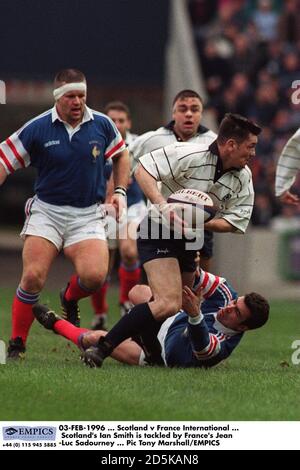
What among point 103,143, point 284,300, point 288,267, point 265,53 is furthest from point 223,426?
point 265,53

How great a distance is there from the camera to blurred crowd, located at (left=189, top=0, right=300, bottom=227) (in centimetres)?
1958

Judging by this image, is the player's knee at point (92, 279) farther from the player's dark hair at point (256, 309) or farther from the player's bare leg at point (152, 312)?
the player's dark hair at point (256, 309)

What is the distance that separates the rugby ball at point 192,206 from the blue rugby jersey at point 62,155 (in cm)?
116

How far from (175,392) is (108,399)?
51 cm

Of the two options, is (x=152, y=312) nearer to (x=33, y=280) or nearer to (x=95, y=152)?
(x=33, y=280)

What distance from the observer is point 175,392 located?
27.1 ft

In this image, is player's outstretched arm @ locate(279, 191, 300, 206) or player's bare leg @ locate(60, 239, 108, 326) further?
player's outstretched arm @ locate(279, 191, 300, 206)

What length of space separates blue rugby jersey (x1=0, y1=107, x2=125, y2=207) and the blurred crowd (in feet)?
29.9

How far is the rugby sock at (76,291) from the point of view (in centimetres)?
1017

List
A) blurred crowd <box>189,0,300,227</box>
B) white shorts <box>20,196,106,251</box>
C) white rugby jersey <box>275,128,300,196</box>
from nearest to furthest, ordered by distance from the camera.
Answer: white shorts <box>20,196,106,251</box> → white rugby jersey <box>275,128,300,196</box> → blurred crowd <box>189,0,300,227</box>

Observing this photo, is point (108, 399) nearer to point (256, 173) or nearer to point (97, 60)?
point (256, 173)

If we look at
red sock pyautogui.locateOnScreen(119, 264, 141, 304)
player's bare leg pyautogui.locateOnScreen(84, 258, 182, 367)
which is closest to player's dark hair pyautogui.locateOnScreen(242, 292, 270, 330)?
player's bare leg pyautogui.locateOnScreen(84, 258, 182, 367)

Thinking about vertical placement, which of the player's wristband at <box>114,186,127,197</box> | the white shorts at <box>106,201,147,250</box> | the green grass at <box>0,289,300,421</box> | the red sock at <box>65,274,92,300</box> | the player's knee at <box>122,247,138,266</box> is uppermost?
the white shorts at <box>106,201,147,250</box>

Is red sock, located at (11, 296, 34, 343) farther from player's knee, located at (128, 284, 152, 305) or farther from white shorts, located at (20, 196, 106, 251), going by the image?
player's knee, located at (128, 284, 152, 305)
